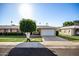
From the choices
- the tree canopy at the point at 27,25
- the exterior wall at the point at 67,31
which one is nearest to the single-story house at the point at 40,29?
the tree canopy at the point at 27,25

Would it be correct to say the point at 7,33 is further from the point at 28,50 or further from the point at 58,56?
the point at 58,56

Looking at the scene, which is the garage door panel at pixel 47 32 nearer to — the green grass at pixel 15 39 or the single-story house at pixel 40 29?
the single-story house at pixel 40 29

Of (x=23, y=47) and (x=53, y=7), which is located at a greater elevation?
(x=53, y=7)

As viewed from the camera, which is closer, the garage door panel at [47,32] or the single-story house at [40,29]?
the single-story house at [40,29]

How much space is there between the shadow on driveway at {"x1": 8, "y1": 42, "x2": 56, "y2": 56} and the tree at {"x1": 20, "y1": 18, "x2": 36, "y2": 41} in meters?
0.39

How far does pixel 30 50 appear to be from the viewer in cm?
664

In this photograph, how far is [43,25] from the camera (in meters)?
7.07

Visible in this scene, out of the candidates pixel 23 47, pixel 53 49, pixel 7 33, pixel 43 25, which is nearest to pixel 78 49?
pixel 53 49

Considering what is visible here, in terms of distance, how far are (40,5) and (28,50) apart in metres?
1.69

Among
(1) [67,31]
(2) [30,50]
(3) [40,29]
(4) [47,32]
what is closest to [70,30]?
(1) [67,31]

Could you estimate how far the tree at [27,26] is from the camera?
683cm

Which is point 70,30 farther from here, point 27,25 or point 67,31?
point 27,25

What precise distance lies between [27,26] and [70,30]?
1.71 m

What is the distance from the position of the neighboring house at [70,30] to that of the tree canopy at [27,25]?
1.13m
